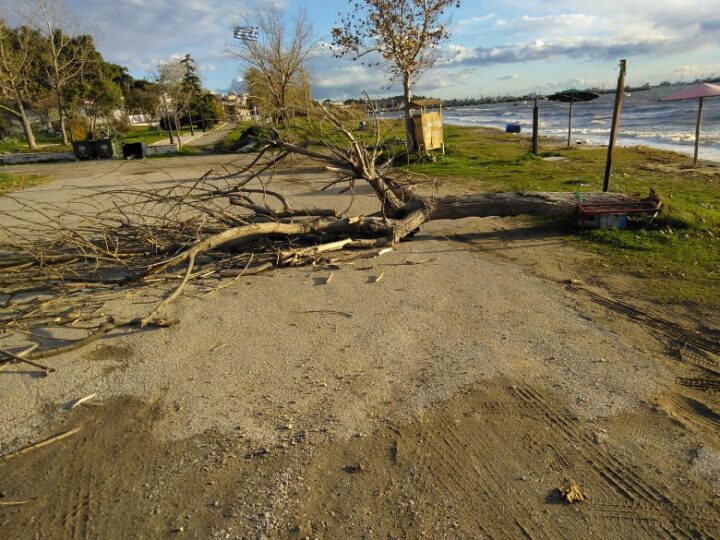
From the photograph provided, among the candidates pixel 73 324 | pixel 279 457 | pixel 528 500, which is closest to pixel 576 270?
pixel 528 500

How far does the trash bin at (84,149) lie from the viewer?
927 inches

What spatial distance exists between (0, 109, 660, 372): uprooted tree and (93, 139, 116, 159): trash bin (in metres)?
17.5

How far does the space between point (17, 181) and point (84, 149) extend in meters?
8.20

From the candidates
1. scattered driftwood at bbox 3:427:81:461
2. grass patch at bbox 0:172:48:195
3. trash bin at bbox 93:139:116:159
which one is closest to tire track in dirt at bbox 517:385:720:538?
scattered driftwood at bbox 3:427:81:461

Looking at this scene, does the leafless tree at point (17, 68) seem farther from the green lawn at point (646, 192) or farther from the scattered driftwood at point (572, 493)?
the scattered driftwood at point (572, 493)

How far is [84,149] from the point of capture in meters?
23.6

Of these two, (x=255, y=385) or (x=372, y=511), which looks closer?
(x=372, y=511)

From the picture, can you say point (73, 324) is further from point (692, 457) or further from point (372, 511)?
point (692, 457)

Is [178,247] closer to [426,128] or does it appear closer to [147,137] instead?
[426,128]

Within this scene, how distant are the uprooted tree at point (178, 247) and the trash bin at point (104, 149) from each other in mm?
17542

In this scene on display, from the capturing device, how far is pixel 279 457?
291cm

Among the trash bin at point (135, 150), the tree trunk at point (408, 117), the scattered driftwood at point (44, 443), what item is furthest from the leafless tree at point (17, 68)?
the scattered driftwood at point (44, 443)

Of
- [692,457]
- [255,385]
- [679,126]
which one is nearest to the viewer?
[692,457]

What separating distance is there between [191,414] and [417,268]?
3.50 meters
